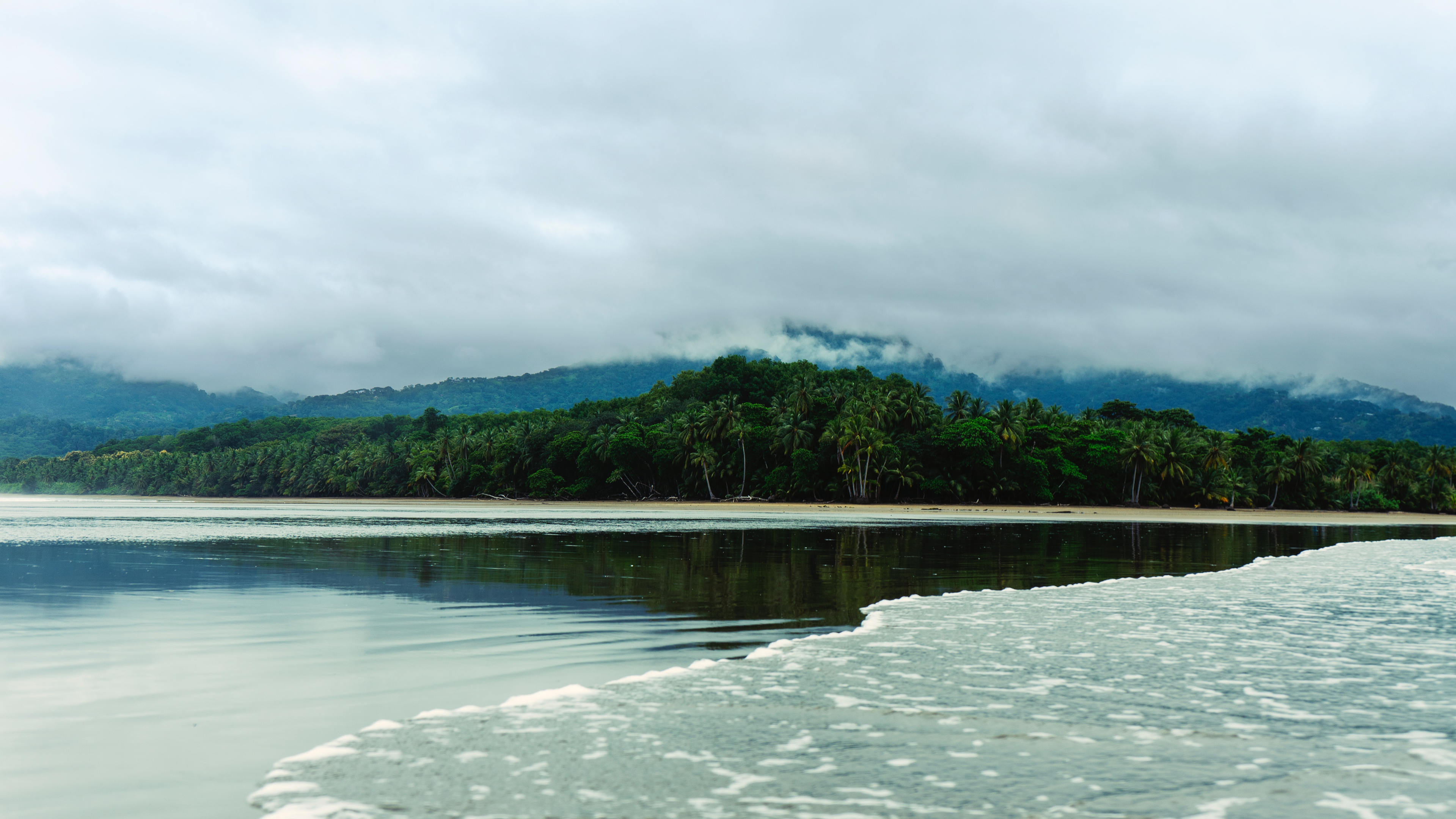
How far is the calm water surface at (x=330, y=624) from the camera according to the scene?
6477 mm

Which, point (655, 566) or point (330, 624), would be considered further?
point (655, 566)

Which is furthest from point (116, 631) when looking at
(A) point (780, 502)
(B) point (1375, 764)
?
(A) point (780, 502)

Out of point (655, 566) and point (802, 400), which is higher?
point (802, 400)

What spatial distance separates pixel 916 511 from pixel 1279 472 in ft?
179

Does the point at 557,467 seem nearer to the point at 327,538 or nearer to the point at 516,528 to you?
the point at 516,528

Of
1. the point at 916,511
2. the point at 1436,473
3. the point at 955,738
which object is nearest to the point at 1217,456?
the point at 916,511

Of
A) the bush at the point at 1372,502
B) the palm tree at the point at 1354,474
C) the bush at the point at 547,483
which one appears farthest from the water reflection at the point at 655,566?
the bush at the point at 1372,502

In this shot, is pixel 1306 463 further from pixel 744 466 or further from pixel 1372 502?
pixel 744 466

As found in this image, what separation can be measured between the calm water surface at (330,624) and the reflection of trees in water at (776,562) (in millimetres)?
145

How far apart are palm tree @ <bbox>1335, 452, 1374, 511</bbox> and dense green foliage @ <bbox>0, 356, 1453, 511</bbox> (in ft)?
0.70

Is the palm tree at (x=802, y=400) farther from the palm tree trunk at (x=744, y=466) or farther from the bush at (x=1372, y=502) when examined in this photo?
the bush at (x=1372, y=502)

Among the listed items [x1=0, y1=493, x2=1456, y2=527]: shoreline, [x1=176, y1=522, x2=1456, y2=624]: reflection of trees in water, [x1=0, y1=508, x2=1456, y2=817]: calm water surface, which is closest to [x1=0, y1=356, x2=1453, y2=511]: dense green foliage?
[x1=0, y1=493, x2=1456, y2=527]: shoreline

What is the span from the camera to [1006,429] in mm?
95688

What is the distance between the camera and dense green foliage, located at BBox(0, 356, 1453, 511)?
96.1 meters
